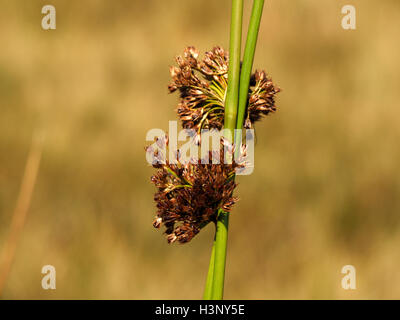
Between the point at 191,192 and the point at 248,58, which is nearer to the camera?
the point at 248,58

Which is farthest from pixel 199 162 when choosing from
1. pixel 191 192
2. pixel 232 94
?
pixel 232 94

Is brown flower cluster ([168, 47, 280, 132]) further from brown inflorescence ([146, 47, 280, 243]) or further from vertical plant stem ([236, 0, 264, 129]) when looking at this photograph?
vertical plant stem ([236, 0, 264, 129])

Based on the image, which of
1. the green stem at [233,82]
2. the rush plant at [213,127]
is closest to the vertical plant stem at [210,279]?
the rush plant at [213,127]

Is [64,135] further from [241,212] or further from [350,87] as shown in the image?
[350,87]

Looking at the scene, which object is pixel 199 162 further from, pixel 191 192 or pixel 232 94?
pixel 232 94

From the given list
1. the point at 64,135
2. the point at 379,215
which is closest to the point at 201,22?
the point at 64,135

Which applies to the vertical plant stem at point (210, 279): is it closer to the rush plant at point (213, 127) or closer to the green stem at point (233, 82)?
the rush plant at point (213, 127)
